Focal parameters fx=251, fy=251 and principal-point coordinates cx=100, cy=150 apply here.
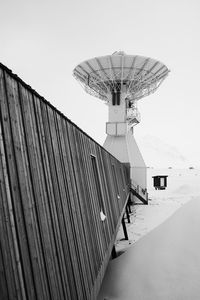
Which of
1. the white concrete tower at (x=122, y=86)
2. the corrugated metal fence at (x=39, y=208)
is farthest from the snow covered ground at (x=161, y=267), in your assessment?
the white concrete tower at (x=122, y=86)

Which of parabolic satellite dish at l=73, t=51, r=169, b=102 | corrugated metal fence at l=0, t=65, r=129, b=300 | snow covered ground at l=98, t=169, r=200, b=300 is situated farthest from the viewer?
parabolic satellite dish at l=73, t=51, r=169, b=102

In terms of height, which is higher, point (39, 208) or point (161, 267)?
point (39, 208)

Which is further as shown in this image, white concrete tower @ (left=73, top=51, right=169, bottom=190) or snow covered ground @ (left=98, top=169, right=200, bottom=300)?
white concrete tower @ (left=73, top=51, right=169, bottom=190)

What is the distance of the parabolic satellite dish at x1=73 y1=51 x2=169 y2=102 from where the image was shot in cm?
2246

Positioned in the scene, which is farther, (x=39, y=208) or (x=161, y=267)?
(x=161, y=267)

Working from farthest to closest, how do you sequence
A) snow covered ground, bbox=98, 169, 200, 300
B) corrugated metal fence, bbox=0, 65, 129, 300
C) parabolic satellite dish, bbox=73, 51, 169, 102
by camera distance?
1. parabolic satellite dish, bbox=73, 51, 169, 102
2. snow covered ground, bbox=98, 169, 200, 300
3. corrugated metal fence, bbox=0, 65, 129, 300

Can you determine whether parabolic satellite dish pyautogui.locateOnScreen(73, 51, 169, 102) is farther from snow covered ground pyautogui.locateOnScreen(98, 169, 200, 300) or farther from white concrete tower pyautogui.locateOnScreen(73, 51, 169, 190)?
snow covered ground pyautogui.locateOnScreen(98, 169, 200, 300)

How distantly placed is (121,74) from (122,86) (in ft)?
5.11

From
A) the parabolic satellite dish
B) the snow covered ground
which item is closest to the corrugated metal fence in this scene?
the snow covered ground

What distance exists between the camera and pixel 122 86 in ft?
81.3

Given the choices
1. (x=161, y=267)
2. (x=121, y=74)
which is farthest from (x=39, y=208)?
(x=121, y=74)

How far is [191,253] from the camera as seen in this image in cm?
692

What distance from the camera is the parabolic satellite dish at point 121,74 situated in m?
22.5

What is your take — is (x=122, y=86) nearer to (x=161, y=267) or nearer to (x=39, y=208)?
(x=161, y=267)
